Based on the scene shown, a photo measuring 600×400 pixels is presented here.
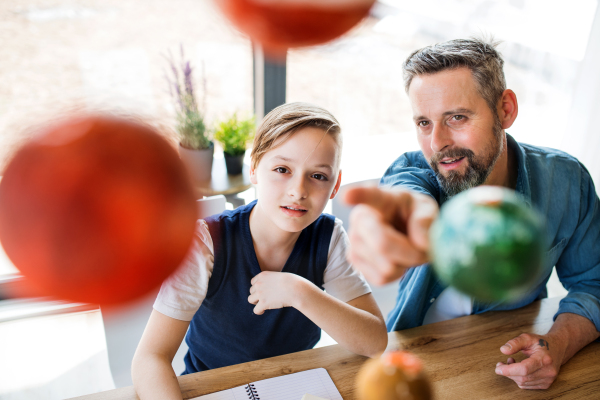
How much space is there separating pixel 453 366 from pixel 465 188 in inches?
24.3

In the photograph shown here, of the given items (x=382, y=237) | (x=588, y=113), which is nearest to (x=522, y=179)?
(x=382, y=237)

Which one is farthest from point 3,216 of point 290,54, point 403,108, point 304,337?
point 403,108

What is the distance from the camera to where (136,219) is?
173 millimetres

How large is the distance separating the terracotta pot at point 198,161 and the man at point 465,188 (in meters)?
0.07

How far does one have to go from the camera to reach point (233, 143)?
80cm

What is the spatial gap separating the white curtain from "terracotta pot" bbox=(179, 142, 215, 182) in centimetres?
230

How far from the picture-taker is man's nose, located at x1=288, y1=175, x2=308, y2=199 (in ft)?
1.21

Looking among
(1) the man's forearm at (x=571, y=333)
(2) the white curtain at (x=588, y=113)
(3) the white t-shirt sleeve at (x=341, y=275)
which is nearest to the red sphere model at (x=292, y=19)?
(3) the white t-shirt sleeve at (x=341, y=275)

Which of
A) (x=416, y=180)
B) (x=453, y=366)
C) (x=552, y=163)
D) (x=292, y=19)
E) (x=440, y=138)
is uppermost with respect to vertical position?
(x=292, y=19)

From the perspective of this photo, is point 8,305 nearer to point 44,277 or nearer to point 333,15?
point 44,277

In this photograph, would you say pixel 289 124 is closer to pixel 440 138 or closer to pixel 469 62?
pixel 440 138

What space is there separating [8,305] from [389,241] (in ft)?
0.57

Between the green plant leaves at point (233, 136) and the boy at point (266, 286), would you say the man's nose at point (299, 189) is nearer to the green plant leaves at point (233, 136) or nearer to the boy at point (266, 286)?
the boy at point (266, 286)

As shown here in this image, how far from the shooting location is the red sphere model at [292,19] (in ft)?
0.65
